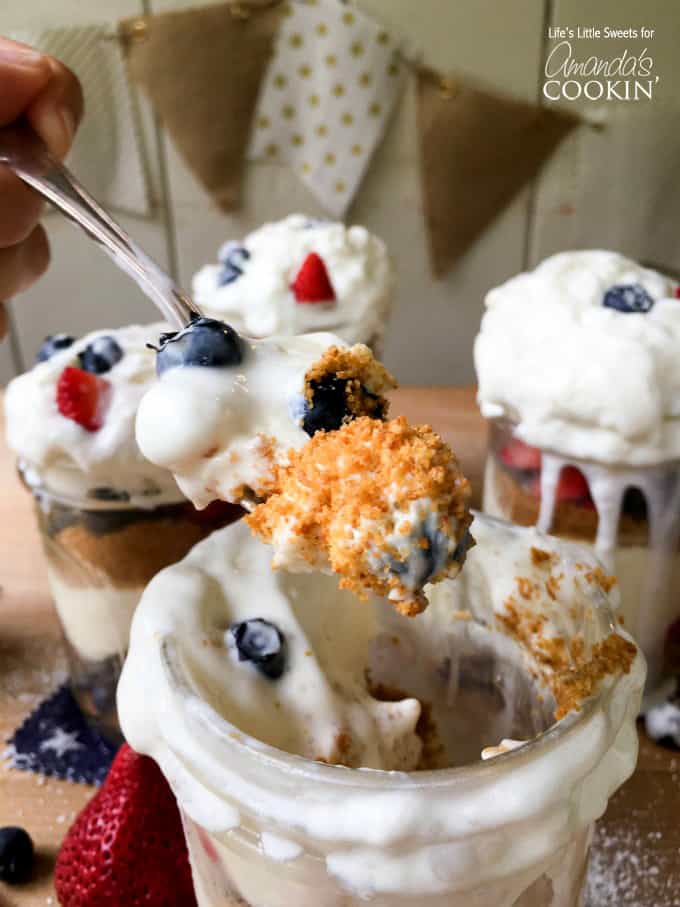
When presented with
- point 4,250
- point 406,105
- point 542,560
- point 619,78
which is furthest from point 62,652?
point 619,78

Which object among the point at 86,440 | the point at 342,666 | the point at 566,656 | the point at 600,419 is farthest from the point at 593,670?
the point at 86,440

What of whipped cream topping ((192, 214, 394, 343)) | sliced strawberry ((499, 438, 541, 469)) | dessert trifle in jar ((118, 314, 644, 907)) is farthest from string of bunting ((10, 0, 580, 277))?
dessert trifle in jar ((118, 314, 644, 907))

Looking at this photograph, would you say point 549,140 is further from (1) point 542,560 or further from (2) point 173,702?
(2) point 173,702

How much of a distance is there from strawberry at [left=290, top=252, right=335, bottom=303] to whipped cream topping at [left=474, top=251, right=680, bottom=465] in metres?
0.19

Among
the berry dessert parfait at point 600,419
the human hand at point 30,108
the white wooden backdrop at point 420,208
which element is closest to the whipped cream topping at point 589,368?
the berry dessert parfait at point 600,419

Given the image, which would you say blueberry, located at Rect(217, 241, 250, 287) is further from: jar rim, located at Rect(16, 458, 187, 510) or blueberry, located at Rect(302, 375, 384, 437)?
blueberry, located at Rect(302, 375, 384, 437)

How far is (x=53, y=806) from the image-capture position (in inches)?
28.1

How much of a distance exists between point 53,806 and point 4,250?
47 cm

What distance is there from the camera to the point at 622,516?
76 centimetres

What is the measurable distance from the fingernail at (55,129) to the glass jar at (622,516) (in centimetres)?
41

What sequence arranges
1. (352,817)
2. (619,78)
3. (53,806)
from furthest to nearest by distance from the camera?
1. (619,78)
2. (53,806)
3. (352,817)

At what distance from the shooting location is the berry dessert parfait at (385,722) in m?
0.42

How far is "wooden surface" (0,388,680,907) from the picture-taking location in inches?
25.3

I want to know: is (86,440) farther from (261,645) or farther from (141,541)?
(261,645)
